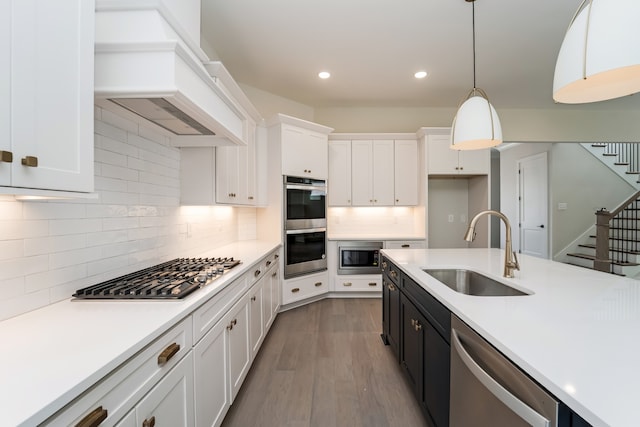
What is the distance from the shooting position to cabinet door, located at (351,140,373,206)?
4188 mm

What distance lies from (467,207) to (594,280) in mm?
3202

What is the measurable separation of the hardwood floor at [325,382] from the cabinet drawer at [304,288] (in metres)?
0.37

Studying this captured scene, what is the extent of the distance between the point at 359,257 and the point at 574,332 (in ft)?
10.3

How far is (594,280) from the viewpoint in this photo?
1.47 meters

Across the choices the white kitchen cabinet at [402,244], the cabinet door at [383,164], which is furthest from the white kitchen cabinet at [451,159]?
the white kitchen cabinet at [402,244]

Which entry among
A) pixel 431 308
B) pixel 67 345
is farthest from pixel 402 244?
pixel 67 345

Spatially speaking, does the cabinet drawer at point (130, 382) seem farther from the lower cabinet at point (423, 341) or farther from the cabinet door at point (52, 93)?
the lower cabinet at point (423, 341)

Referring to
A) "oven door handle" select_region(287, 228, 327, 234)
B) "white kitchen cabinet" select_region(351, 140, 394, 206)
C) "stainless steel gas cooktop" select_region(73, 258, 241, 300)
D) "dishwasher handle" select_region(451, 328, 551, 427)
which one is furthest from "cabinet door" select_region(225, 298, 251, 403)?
"white kitchen cabinet" select_region(351, 140, 394, 206)

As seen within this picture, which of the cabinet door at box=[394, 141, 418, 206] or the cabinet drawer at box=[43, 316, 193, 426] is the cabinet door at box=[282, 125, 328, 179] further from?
the cabinet drawer at box=[43, 316, 193, 426]

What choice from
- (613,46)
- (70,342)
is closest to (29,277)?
(70,342)

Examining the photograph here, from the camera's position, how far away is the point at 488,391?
917mm

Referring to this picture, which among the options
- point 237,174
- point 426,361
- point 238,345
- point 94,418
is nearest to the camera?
point 94,418

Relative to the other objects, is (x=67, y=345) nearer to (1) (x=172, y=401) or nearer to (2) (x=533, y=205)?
(1) (x=172, y=401)

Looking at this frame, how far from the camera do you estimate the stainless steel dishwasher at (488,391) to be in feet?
2.27
